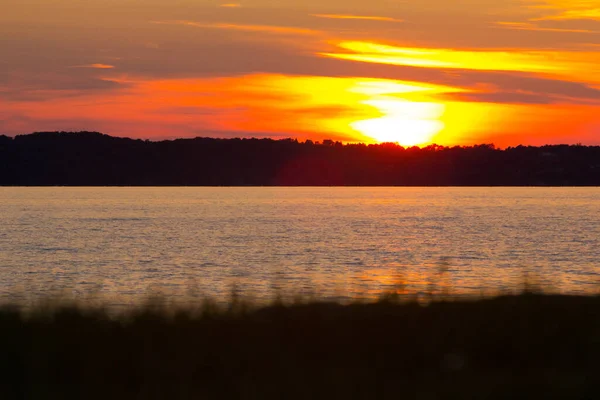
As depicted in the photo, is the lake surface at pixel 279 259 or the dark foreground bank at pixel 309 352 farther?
the lake surface at pixel 279 259

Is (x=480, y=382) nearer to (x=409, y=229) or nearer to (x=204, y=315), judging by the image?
(x=204, y=315)

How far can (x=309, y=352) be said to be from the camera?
9844mm

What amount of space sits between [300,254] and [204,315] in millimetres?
42810

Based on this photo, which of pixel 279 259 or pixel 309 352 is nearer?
pixel 309 352

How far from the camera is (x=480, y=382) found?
8.72 m

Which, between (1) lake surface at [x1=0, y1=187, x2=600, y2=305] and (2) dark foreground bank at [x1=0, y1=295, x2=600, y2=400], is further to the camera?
(1) lake surface at [x1=0, y1=187, x2=600, y2=305]

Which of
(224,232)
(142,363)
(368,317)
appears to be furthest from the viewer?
(224,232)

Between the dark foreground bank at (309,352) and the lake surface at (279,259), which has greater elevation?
the dark foreground bank at (309,352)

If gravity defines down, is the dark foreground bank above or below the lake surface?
above

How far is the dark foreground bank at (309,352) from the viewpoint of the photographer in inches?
332

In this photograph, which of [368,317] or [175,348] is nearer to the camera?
[175,348]

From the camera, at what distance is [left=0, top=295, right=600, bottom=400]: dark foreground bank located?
8.44 meters

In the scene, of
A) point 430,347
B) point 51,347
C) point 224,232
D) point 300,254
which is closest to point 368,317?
point 430,347

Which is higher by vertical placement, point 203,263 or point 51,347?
point 51,347
